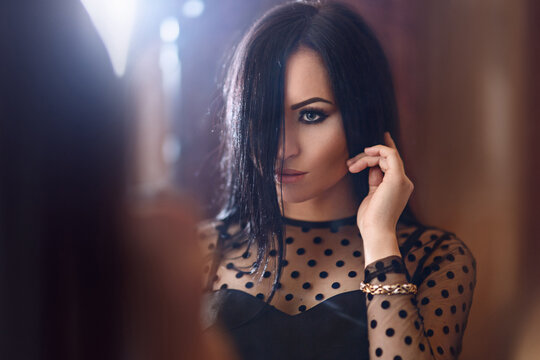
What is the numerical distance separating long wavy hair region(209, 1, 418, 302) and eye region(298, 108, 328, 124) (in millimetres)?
32

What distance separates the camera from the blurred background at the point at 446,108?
79 centimetres

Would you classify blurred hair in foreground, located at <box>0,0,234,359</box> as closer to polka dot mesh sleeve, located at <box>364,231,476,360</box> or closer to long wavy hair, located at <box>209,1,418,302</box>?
long wavy hair, located at <box>209,1,418,302</box>

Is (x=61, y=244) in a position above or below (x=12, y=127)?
below

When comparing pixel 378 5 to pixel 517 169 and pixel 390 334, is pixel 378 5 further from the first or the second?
pixel 390 334

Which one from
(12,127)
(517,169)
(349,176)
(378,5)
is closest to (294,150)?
(349,176)

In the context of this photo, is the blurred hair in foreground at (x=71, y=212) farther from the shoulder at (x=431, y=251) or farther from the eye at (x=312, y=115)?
the shoulder at (x=431, y=251)

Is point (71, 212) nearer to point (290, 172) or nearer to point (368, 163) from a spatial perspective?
point (290, 172)

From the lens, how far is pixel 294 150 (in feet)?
2.50

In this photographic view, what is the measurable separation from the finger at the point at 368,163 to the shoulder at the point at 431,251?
0.11m

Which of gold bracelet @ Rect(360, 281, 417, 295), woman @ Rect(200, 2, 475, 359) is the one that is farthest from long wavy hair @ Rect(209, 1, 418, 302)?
gold bracelet @ Rect(360, 281, 417, 295)

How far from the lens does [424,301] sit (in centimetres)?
74

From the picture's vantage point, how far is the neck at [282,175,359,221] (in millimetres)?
765

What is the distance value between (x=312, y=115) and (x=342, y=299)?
0.30 m

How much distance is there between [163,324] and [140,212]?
0.20m
